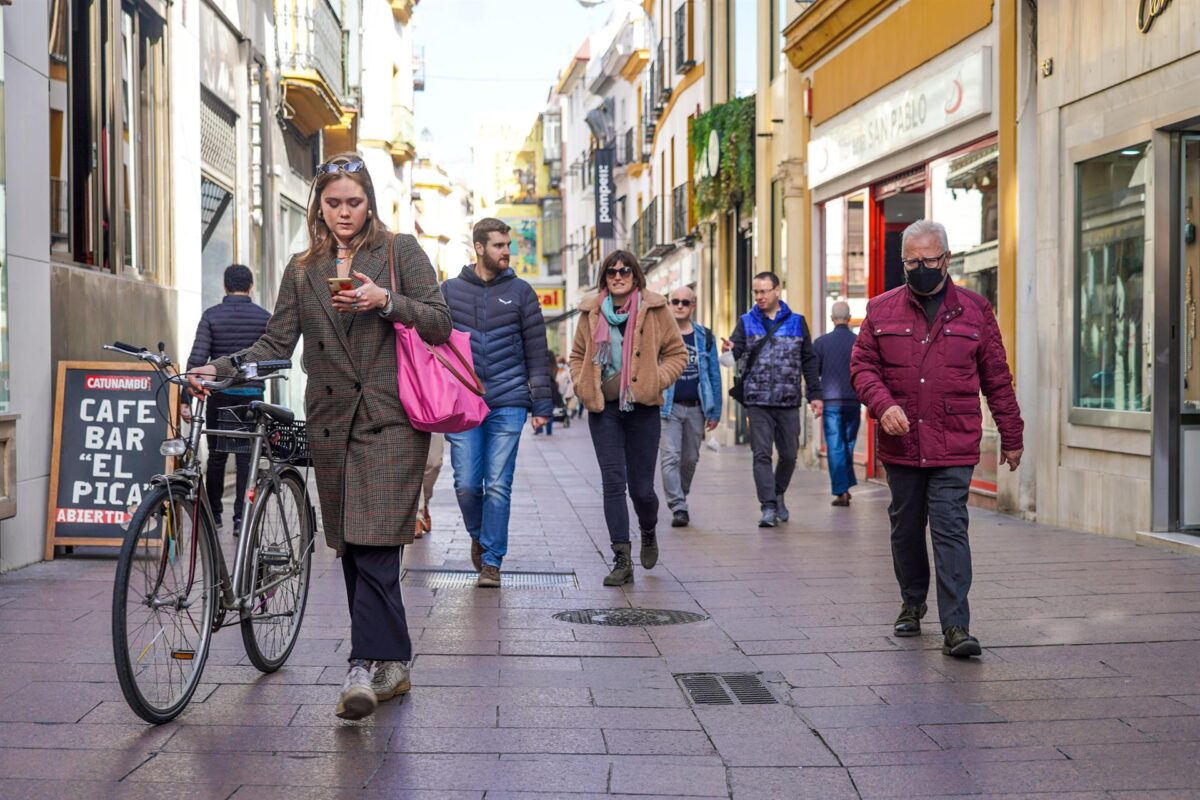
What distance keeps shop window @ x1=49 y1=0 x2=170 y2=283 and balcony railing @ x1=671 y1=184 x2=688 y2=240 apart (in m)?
18.7

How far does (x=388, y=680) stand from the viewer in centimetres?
568

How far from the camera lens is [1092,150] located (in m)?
11.4

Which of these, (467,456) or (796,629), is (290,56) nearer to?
(467,456)

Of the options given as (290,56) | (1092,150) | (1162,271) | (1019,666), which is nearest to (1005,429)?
(1019,666)

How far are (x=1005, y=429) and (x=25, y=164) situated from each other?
605 centimetres

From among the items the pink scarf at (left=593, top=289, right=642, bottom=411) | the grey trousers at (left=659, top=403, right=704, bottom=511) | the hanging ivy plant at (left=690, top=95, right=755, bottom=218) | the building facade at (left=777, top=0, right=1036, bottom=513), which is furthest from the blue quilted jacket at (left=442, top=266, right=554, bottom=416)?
the hanging ivy plant at (left=690, top=95, right=755, bottom=218)

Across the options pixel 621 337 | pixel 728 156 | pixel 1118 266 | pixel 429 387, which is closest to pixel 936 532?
pixel 429 387

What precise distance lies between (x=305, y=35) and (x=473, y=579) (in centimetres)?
1391

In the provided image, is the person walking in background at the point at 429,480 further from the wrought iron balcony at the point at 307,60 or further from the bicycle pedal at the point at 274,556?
the wrought iron balcony at the point at 307,60

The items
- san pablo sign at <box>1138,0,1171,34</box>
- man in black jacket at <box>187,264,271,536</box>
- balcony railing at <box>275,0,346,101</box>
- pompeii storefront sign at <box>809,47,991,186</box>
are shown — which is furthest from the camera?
balcony railing at <box>275,0,346,101</box>

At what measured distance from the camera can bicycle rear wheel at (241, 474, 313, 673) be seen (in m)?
5.91

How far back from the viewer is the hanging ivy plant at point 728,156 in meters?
23.5

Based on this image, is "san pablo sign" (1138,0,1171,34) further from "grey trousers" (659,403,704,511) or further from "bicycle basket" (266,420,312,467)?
"bicycle basket" (266,420,312,467)

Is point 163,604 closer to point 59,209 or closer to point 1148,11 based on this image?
point 59,209
